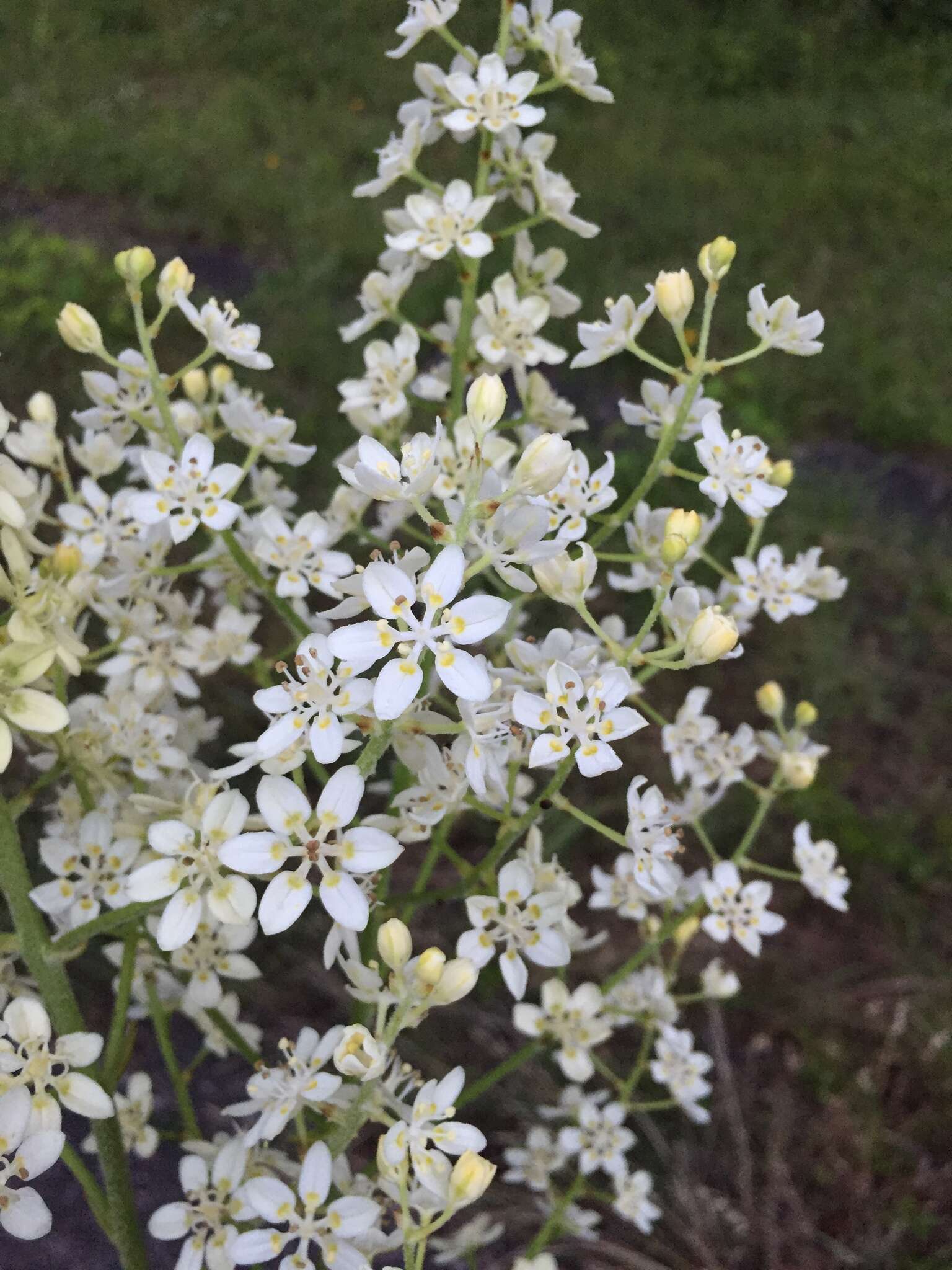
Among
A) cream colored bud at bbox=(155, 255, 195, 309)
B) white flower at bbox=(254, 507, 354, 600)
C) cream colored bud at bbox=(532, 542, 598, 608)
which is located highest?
cream colored bud at bbox=(155, 255, 195, 309)

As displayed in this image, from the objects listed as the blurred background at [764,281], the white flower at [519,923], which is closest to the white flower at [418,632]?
the white flower at [519,923]

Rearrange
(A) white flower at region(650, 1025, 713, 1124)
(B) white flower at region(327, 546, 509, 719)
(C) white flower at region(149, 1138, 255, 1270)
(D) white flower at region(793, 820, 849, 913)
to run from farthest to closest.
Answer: (A) white flower at region(650, 1025, 713, 1124) < (D) white flower at region(793, 820, 849, 913) < (C) white flower at region(149, 1138, 255, 1270) < (B) white flower at region(327, 546, 509, 719)

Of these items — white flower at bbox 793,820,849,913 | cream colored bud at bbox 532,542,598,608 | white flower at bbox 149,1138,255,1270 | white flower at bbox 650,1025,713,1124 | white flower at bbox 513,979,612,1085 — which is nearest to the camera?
cream colored bud at bbox 532,542,598,608

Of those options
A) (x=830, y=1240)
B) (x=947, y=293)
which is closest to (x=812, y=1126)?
(x=830, y=1240)

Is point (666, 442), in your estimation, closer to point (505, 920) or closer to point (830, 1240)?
point (505, 920)

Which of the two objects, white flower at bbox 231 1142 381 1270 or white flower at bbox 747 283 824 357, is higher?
white flower at bbox 747 283 824 357

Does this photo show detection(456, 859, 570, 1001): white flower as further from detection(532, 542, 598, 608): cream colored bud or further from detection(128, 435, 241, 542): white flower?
detection(128, 435, 241, 542): white flower

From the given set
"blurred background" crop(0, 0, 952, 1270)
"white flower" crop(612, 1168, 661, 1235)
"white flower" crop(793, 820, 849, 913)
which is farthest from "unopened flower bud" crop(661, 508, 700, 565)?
"blurred background" crop(0, 0, 952, 1270)

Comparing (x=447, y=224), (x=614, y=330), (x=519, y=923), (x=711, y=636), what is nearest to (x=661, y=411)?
(x=614, y=330)

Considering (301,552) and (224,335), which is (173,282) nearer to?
(224,335)
